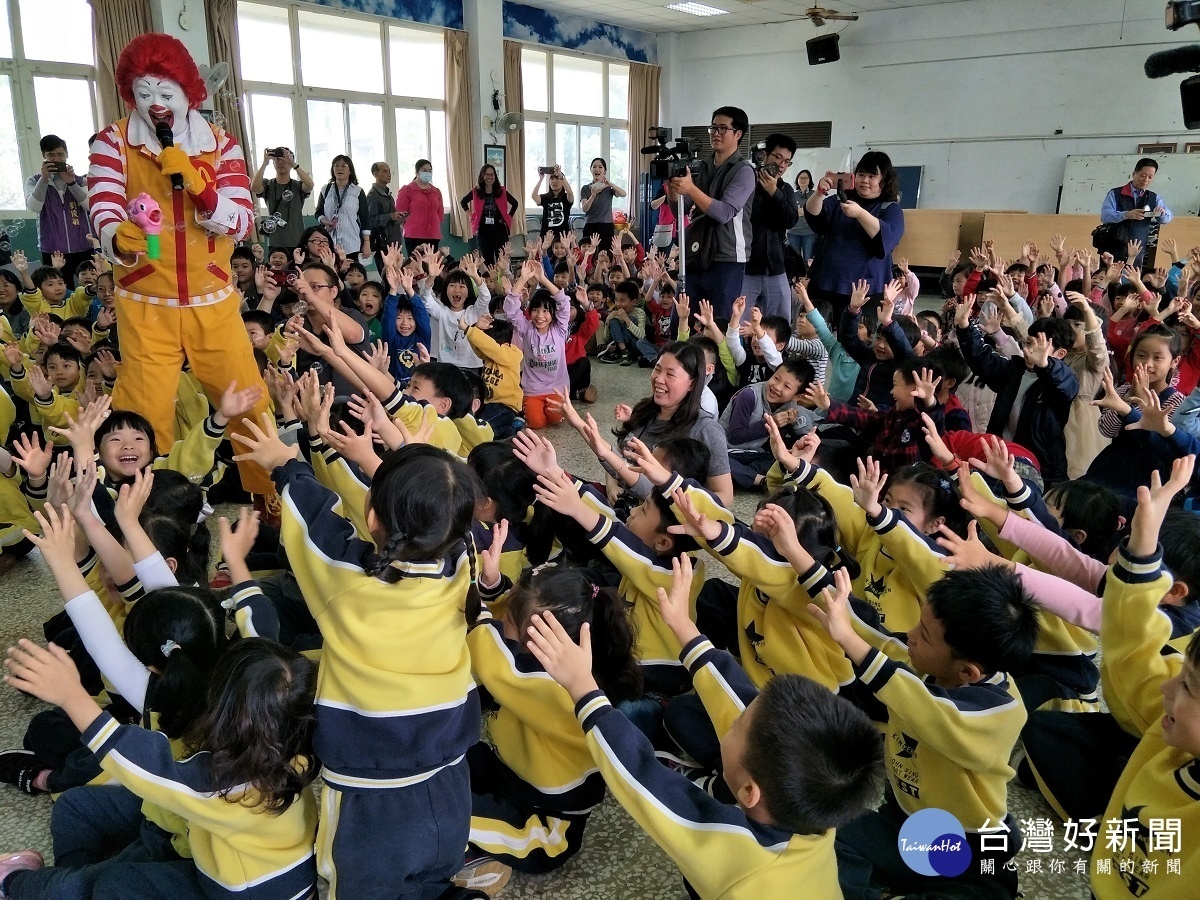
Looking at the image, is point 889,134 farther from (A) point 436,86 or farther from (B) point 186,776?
(B) point 186,776

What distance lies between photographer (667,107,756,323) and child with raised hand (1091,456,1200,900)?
246cm

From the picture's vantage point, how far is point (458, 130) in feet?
30.1

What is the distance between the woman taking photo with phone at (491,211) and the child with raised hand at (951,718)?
659 cm

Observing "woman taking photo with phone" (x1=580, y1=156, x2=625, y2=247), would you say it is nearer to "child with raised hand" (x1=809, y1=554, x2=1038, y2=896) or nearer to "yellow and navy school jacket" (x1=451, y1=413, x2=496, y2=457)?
"yellow and navy school jacket" (x1=451, y1=413, x2=496, y2=457)

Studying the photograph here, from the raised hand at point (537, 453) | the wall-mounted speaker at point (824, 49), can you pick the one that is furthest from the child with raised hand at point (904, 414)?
the wall-mounted speaker at point (824, 49)

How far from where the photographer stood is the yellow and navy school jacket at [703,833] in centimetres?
98

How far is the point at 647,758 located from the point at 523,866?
518 millimetres

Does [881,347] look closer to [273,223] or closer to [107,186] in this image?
[107,186]

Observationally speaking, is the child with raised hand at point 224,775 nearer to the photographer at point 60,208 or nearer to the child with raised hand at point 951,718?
the child with raised hand at point 951,718

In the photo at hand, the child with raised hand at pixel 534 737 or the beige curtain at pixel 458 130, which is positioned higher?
the beige curtain at pixel 458 130

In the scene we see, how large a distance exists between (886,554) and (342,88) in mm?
8337

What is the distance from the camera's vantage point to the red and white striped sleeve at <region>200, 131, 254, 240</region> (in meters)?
2.45

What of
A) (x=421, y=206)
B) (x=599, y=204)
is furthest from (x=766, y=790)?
(x=599, y=204)

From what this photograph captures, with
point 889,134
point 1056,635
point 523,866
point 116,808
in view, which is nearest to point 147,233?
point 116,808
